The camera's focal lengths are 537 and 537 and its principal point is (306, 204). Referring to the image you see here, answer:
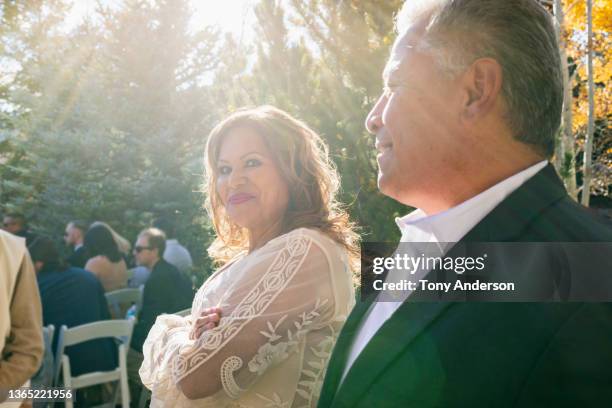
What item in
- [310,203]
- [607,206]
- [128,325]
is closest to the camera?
[310,203]

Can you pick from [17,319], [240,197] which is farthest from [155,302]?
[240,197]

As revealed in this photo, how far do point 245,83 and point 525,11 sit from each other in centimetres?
523

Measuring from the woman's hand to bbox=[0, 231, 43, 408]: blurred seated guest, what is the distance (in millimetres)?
1078

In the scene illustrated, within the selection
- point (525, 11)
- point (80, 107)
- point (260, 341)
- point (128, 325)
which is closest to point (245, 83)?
point (128, 325)

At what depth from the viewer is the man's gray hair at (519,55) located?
97 cm

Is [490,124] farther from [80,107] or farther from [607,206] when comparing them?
[607,206]

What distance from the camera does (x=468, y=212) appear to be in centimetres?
99

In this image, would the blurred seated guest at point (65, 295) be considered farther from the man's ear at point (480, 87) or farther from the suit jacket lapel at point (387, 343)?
the man's ear at point (480, 87)

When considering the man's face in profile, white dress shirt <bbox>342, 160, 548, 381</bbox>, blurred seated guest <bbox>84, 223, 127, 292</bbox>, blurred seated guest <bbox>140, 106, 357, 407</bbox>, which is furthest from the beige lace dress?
blurred seated guest <bbox>84, 223, 127, 292</bbox>

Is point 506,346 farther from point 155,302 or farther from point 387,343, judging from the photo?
point 155,302

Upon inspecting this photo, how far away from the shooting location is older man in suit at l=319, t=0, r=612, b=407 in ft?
2.47

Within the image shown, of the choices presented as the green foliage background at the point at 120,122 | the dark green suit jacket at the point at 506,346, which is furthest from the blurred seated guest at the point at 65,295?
the green foliage background at the point at 120,122

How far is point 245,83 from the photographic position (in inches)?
236

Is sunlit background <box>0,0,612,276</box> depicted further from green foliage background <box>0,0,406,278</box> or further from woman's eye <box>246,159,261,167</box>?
woman's eye <box>246,159,261,167</box>
